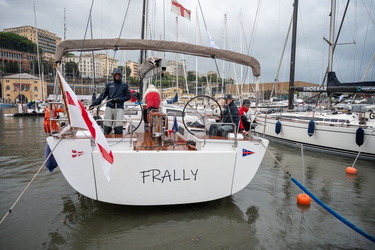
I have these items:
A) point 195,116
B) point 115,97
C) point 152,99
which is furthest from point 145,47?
point 195,116

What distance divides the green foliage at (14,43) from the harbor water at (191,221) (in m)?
99.4

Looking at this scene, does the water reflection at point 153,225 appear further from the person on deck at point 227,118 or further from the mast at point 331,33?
the mast at point 331,33

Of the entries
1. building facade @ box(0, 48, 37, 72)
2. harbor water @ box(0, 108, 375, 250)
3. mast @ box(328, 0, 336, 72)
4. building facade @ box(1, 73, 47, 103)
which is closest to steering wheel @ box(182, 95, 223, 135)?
harbor water @ box(0, 108, 375, 250)

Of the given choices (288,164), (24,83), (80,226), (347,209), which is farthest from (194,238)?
(24,83)

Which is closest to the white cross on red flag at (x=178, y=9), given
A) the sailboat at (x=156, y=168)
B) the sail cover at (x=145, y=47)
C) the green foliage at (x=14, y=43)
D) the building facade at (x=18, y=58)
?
the sail cover at (x=145, y=47)

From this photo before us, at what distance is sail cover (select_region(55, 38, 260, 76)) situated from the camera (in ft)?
14.7

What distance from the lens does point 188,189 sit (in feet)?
12.3

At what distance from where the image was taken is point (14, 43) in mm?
85062

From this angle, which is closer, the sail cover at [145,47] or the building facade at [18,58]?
the sail cover at [145,47]

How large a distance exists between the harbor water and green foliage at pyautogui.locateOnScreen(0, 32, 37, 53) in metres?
99.4

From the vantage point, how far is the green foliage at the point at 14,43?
82.8m

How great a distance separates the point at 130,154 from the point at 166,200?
913mm

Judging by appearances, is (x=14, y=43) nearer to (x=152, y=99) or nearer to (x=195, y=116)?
(x=195, y=116)

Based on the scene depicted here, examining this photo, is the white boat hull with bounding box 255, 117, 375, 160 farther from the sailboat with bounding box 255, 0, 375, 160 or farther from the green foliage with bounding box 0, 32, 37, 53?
the green foliage with bounding box 0, 32, 37, 53
